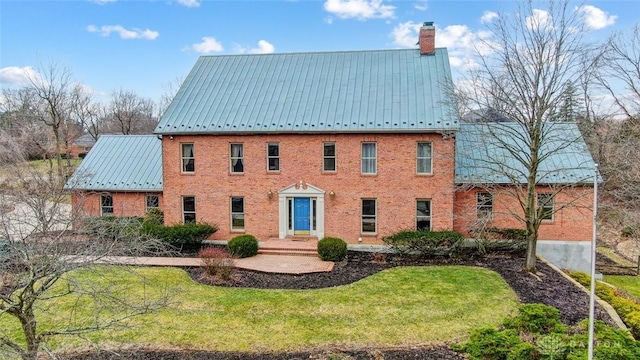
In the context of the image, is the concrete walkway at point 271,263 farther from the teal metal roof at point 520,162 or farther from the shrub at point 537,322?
the teal metal roof at point 520,162

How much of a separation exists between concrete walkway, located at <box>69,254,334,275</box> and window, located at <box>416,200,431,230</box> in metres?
5.03

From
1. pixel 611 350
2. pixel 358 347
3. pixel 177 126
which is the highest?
pixel 177 126

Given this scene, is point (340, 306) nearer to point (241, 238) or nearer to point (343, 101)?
point (241, 238)

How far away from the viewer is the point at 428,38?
21.7 m

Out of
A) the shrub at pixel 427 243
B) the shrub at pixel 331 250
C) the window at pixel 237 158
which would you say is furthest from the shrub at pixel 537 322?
the window at pixel 237 158

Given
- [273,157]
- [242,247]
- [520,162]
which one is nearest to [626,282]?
[520,162]

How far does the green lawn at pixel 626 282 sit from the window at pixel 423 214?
8661 millimetres

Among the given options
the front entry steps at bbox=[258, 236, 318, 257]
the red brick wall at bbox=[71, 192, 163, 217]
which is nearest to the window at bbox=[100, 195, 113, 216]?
the red brick wall at bbox=[71, 192, 163, 217]

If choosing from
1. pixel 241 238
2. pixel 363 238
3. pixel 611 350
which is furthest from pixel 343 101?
pixel 611 350

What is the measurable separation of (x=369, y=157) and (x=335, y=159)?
163cm

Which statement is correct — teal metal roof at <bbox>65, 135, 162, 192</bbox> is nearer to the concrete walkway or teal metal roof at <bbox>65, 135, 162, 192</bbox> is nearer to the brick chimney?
the concrete walkway

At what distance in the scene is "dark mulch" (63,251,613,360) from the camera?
9.27 meters

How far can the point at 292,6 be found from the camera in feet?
77.9

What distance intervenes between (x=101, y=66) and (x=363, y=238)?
27366 mm
